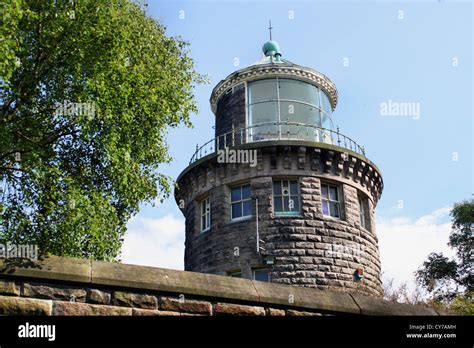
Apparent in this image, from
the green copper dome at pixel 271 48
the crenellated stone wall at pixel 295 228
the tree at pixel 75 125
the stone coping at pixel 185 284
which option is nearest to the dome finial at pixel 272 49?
the green copper dome at pixel 271 48

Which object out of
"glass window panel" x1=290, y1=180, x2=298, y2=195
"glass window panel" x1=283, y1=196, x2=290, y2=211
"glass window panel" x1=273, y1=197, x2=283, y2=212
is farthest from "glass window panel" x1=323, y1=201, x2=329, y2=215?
"glass window panel" x1=273, y1=197, x2=283, y2=212

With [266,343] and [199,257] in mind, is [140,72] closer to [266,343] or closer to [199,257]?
[266,343]

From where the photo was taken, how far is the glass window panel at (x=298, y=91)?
21.8 m

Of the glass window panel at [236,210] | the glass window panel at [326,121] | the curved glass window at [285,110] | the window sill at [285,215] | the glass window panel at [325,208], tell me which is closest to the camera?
the window sill at [285,215]

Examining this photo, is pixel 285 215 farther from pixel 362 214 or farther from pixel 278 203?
pixel 362 214

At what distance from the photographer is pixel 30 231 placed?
11047 mm

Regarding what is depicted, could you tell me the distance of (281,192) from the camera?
19703 millimetres

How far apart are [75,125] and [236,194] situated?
9.24 meters

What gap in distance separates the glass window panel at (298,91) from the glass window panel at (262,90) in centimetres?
28

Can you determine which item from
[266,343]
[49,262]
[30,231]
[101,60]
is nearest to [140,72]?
[101,60]

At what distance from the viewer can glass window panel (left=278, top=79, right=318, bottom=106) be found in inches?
858

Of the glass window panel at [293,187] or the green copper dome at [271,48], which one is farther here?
the green copper dome at [271,48]

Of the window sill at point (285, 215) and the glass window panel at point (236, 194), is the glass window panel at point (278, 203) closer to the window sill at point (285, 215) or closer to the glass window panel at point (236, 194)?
the window sill at point (285, 215)

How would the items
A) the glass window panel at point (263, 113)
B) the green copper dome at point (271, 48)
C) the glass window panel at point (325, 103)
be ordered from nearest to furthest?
the glass window panel at point (263, 113)
the glass window panel at point (325, 103)
the green copper dome at point (271, 48)
